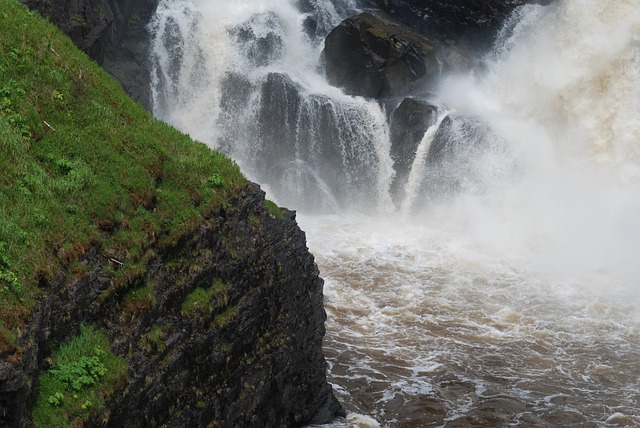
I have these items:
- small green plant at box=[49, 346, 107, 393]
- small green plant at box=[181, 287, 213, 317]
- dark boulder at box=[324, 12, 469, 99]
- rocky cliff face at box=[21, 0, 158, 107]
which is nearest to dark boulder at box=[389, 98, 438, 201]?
dark boulder at box=[324, 12, 469, 99]

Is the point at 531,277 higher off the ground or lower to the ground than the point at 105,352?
higher

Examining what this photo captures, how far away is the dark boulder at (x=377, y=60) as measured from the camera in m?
28.8

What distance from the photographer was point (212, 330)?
9.47 meters

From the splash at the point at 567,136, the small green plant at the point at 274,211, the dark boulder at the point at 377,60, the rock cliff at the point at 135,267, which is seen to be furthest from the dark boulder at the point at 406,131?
the small green plant at the point at 274,211

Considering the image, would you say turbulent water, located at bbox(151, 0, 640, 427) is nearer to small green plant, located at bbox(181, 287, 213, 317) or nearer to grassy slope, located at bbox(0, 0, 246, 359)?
small green plant, located at bbox(181, 287, 213, 317)

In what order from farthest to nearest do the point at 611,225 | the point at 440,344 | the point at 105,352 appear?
1. the point at 611,225
2. the point at 440,344
3. the point at 105,352

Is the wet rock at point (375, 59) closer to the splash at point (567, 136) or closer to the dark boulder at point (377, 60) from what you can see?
the dark boulder at point (377, 60)

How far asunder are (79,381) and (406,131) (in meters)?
21.0

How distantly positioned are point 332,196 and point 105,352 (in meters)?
19.6

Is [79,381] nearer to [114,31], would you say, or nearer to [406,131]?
[406,131]

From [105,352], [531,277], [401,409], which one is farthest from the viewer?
[531,277]

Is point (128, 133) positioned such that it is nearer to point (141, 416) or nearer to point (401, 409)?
point (141, 416)

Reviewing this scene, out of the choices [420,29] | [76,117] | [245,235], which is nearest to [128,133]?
[76,117]

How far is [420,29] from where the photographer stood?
1291 inches
